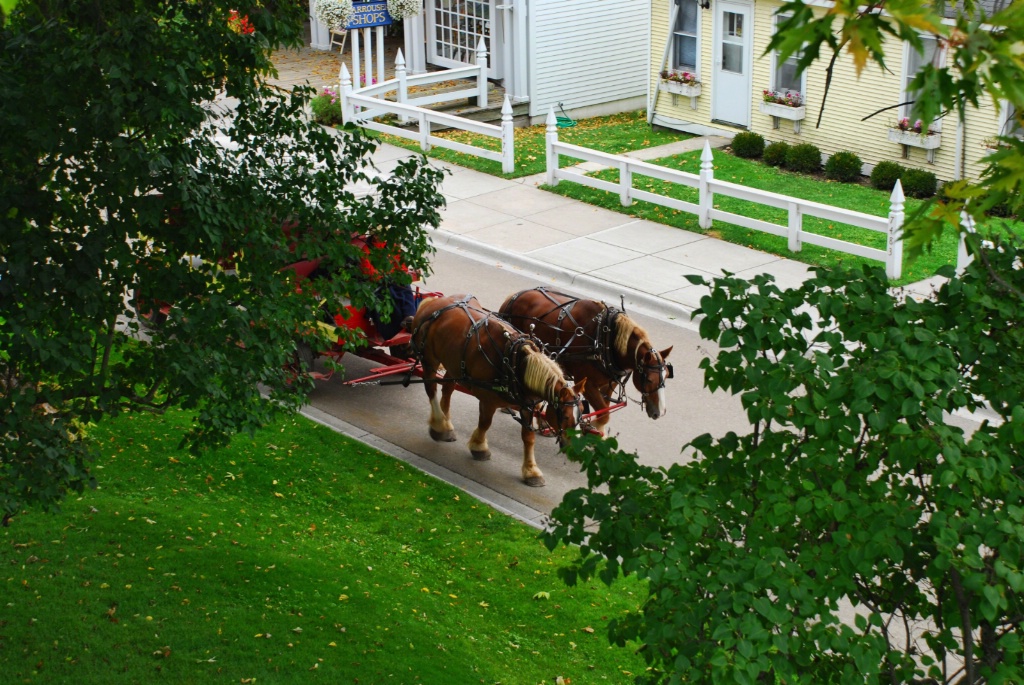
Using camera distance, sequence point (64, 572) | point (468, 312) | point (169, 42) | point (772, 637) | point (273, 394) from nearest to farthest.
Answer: point (772, 637), point (169, 42), point (273, 394), point (64, 572), point (468, 312)

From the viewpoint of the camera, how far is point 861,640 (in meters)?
4.12

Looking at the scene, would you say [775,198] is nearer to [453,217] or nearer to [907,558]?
[453,217]

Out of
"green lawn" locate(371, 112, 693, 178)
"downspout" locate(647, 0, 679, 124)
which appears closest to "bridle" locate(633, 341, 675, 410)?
"green lawn" locate(371, 112, 693, 178)

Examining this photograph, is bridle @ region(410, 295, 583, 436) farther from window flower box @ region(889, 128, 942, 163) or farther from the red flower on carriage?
window flower box @ region(889, 128, 942, 163)

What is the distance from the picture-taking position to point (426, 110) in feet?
75.2

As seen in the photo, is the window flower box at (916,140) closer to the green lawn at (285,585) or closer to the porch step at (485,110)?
the porch step at (485,110)

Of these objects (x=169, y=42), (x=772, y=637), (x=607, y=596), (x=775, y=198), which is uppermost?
(x=169, y=42)

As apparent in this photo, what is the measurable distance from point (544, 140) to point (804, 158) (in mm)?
5701

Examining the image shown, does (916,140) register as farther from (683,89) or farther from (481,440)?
(481,440)

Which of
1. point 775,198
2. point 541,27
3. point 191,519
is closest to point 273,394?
point 191,519

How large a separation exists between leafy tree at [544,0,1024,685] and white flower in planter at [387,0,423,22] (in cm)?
2297

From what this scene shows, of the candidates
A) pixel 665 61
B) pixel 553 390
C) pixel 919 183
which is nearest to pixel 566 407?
pixel 553 390

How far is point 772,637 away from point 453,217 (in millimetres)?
16209

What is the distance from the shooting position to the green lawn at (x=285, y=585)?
7.62 metres
